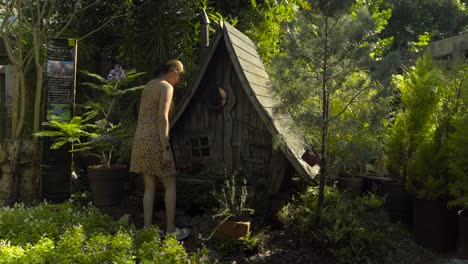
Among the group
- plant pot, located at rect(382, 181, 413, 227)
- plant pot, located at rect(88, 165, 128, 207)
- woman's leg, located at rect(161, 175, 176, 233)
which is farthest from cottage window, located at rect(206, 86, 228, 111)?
plant pot, located at rect(382, 181, 413, 227)

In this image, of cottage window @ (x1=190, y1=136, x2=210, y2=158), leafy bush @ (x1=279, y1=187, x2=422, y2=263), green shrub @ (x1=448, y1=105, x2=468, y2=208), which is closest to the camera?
leafy bush @ (x1=279, y1=187, x2=422, y2=263)

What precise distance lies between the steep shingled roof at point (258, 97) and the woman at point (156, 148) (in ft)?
2.55

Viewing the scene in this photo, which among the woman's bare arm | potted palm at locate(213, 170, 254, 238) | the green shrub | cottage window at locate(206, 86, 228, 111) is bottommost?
potted palm at locate(213, 170, 254, 238)

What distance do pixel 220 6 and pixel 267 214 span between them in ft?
16.6

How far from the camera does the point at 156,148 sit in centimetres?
473

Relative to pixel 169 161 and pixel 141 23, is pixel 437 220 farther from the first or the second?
pixel 141 23

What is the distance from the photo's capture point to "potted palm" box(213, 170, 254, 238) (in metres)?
4.39

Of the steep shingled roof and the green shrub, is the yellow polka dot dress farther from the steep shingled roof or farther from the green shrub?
the green shrub

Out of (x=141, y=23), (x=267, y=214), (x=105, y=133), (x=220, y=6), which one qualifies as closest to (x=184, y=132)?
(x=105, y=133)

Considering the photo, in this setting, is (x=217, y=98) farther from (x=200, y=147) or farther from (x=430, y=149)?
(x=430, y=149)

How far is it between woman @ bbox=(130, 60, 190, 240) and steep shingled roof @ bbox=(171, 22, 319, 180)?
777 millimetres

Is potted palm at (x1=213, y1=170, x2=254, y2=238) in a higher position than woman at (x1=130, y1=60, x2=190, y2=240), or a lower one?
lower

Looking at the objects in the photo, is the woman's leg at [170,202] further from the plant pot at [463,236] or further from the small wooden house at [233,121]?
the plant pot at [463,236]

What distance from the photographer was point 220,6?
869 cm
